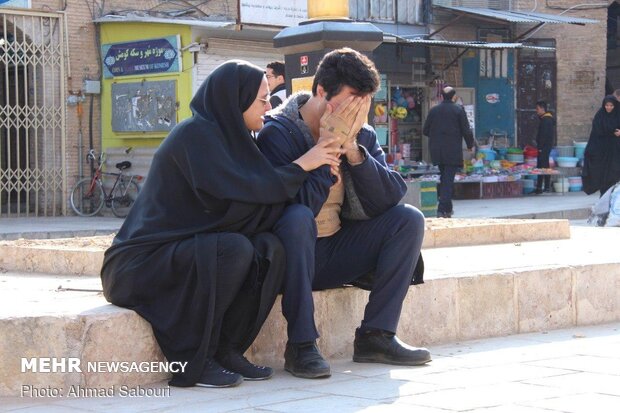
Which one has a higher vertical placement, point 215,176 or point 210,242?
point 215,176

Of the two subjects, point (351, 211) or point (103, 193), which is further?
point (103, 193)

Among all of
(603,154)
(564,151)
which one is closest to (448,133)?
(603,154)

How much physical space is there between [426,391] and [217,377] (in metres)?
0.84

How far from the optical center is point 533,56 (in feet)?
79.0

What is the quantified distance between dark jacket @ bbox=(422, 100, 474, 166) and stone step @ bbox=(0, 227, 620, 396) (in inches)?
312

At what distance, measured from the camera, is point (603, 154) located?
17.2 meters

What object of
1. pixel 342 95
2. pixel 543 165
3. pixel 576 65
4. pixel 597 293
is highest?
pixel 576 65

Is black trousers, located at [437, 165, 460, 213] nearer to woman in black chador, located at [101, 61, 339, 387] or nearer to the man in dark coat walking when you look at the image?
the man in dark coat walking

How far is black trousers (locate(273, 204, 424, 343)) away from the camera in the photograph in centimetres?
495

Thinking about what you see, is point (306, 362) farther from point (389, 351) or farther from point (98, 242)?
point (98, 242)

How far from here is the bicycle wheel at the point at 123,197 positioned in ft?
57.4

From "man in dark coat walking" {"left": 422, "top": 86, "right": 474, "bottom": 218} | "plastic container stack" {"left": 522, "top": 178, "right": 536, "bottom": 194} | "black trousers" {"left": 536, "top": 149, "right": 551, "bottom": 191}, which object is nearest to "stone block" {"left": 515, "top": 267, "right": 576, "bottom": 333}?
"man in dark coat walking" {"left": 422, "top": 86, "right": 474, "bottom": 218}

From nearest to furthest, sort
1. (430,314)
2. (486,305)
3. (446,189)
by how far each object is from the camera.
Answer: (430,314)
(486,305)
(446,189)

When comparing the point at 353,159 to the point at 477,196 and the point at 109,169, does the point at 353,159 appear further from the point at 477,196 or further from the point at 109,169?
the point at 477,196
